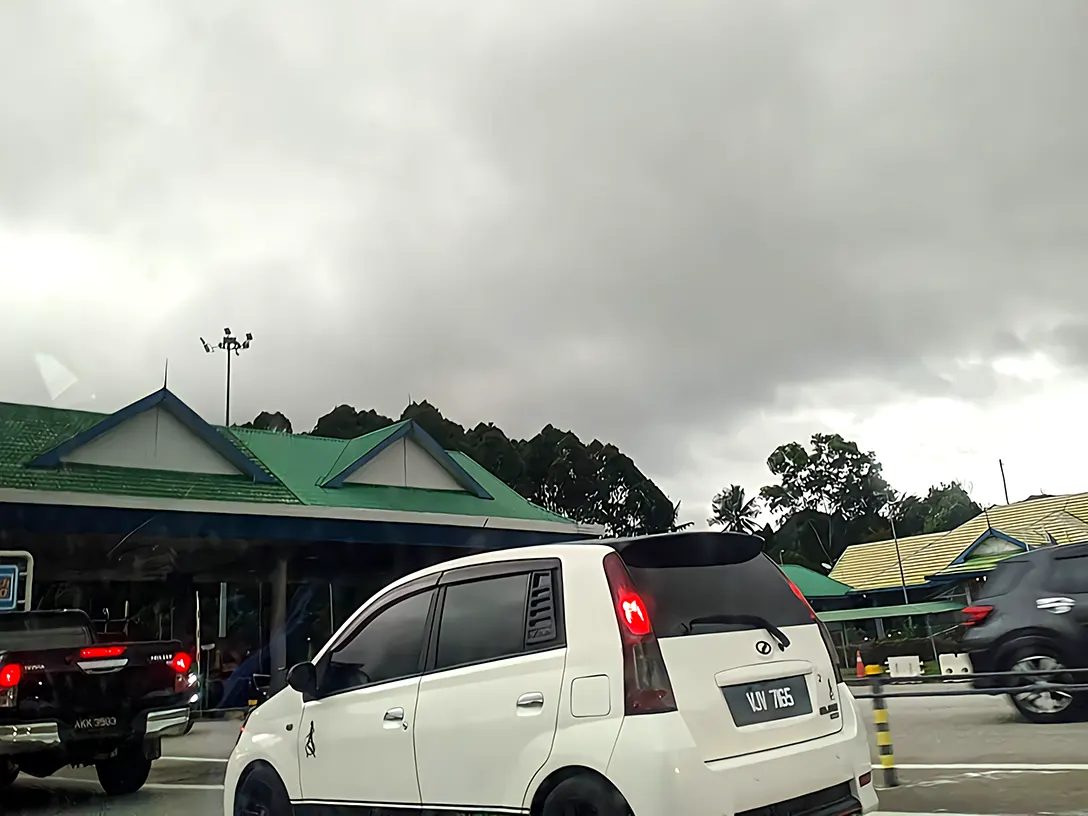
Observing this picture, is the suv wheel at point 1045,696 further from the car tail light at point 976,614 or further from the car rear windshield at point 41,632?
the car rear windshield at point 41,632

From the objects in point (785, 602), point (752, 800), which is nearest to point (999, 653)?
point (785, 602)

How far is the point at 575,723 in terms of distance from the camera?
3.65 metres

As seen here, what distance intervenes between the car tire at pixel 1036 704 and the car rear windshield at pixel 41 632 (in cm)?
868

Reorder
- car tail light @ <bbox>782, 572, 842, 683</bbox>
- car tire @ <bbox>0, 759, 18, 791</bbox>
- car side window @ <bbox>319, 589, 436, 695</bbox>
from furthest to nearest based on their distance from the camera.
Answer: car tire @ <bbox>0, 759, 18, 791</bbox> → car side window @ <bbox>319, 589, 436, 695</bbox> → car tail light @ <bbox>782, 572, 842, 683</bbox>

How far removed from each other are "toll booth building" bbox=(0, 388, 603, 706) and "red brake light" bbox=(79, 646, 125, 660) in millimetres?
5640

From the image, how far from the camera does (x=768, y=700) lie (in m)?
Answer: 3.90

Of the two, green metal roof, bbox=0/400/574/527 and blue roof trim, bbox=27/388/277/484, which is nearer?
green metal roof, bbox=0/400/574/527

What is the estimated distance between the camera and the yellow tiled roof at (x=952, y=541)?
97.1 ft

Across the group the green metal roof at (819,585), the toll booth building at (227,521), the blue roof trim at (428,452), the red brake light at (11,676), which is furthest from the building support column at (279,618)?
the green metal roof at (819,585)

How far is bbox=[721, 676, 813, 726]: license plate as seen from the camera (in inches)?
148

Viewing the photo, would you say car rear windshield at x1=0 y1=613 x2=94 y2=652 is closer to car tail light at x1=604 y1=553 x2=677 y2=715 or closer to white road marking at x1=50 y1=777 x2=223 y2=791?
white road marking at x1=50 y1=777 x2=223 y2=791

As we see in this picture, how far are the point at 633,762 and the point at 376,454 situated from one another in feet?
54.5

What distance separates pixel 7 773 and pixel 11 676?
1582 mm

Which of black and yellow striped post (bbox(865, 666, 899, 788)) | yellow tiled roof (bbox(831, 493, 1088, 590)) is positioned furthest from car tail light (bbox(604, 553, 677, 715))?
yellow tiled roof (bbox(831, 493, 1088, 590))
